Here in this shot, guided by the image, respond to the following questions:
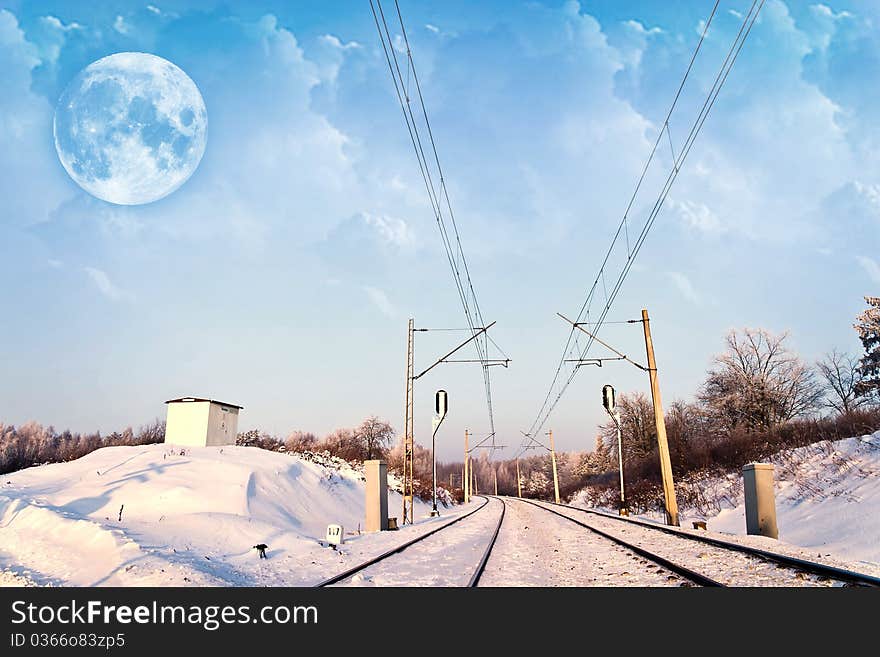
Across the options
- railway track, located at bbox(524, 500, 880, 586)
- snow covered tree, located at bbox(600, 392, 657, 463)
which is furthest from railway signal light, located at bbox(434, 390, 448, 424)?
snow covered tree, located at bbox(600, 392, 657, 463)

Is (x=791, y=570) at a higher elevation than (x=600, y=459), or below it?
below

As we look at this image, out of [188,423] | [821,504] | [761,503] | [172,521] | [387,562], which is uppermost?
[188,423]

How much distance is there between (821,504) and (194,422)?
124ft

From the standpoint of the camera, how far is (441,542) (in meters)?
15.4

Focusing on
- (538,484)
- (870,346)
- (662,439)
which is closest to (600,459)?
(870,346)

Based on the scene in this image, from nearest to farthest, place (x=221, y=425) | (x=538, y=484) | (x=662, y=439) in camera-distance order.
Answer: (x=662, y=439), (x=221, y=425), (x=538, y=484)

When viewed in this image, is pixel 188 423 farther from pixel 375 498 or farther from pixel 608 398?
pixel 608 398

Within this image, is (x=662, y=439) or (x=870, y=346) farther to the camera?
(x=870, y=346)

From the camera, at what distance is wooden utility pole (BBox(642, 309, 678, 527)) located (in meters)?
21.3

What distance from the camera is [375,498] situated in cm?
1945

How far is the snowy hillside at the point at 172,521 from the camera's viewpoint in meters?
9.95
